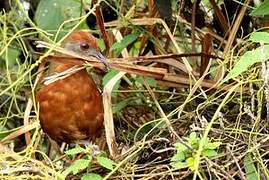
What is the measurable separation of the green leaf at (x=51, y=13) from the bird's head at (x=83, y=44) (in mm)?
175

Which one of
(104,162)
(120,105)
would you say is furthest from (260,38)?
(120,105)

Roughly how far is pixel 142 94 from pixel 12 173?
0.67 metres

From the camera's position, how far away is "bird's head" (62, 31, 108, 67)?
2.43m

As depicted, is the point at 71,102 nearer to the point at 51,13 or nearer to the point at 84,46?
the point at 84,46

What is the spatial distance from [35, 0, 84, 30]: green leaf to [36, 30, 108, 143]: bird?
0.86ft

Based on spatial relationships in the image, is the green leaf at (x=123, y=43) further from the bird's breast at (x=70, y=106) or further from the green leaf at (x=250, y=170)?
the green leaf at (x=250, y=170)

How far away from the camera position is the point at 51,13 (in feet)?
8.93

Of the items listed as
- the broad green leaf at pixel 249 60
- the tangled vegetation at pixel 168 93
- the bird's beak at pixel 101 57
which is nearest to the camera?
the broad green leaf at pixel 249 60

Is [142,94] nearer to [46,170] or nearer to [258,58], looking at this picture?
[46,170]

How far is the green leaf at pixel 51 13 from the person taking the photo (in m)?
2.73

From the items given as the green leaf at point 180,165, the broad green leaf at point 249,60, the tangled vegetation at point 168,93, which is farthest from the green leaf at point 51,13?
the broad green leaf at point 249,60

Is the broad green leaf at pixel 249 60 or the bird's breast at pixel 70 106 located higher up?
the broad green leaf at pixel 249 60

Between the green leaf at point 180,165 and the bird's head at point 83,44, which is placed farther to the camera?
the bird's head at point 83,44

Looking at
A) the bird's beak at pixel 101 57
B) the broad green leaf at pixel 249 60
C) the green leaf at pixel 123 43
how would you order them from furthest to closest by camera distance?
the green leaf at pixel 123 43 < the bird's beak at pixel 101 57 < the broad green leaf at pixel 249 60
